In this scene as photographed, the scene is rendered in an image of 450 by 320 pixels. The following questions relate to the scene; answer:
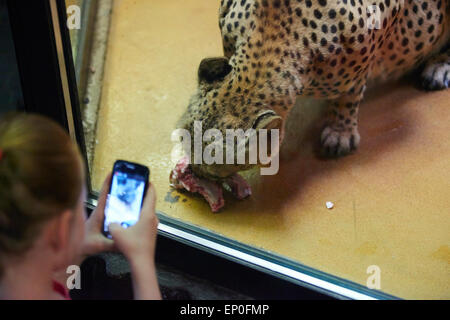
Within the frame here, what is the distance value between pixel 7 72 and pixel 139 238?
0.76 metres

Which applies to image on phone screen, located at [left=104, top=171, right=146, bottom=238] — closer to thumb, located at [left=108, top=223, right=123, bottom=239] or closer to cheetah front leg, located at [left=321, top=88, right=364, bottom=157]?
thumb, located at [left=108, top=223, right=123, bottom=239]

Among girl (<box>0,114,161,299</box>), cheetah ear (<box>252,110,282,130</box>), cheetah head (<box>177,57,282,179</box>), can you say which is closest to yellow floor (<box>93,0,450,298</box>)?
cheetah head (<box>177,57,282,179</box>)

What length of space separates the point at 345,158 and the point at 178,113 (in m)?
0.66

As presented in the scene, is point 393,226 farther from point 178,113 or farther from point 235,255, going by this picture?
point 178,113

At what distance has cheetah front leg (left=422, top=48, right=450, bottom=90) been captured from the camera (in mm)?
2424

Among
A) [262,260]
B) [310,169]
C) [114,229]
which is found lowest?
[262,260]

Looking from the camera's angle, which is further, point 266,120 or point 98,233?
point 266,120

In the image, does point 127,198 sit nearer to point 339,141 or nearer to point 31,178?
point 31,178

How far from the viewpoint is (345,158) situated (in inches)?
89.8

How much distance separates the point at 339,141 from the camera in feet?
7.47

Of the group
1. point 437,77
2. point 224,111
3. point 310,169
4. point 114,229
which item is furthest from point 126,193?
point 437,77

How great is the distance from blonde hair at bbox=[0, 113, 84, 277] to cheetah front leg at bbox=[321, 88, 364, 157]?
1366mm

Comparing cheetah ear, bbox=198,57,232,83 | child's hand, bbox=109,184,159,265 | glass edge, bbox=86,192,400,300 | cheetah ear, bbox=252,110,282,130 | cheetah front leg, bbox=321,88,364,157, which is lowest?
glass edge, bbox=86,192,400,300
